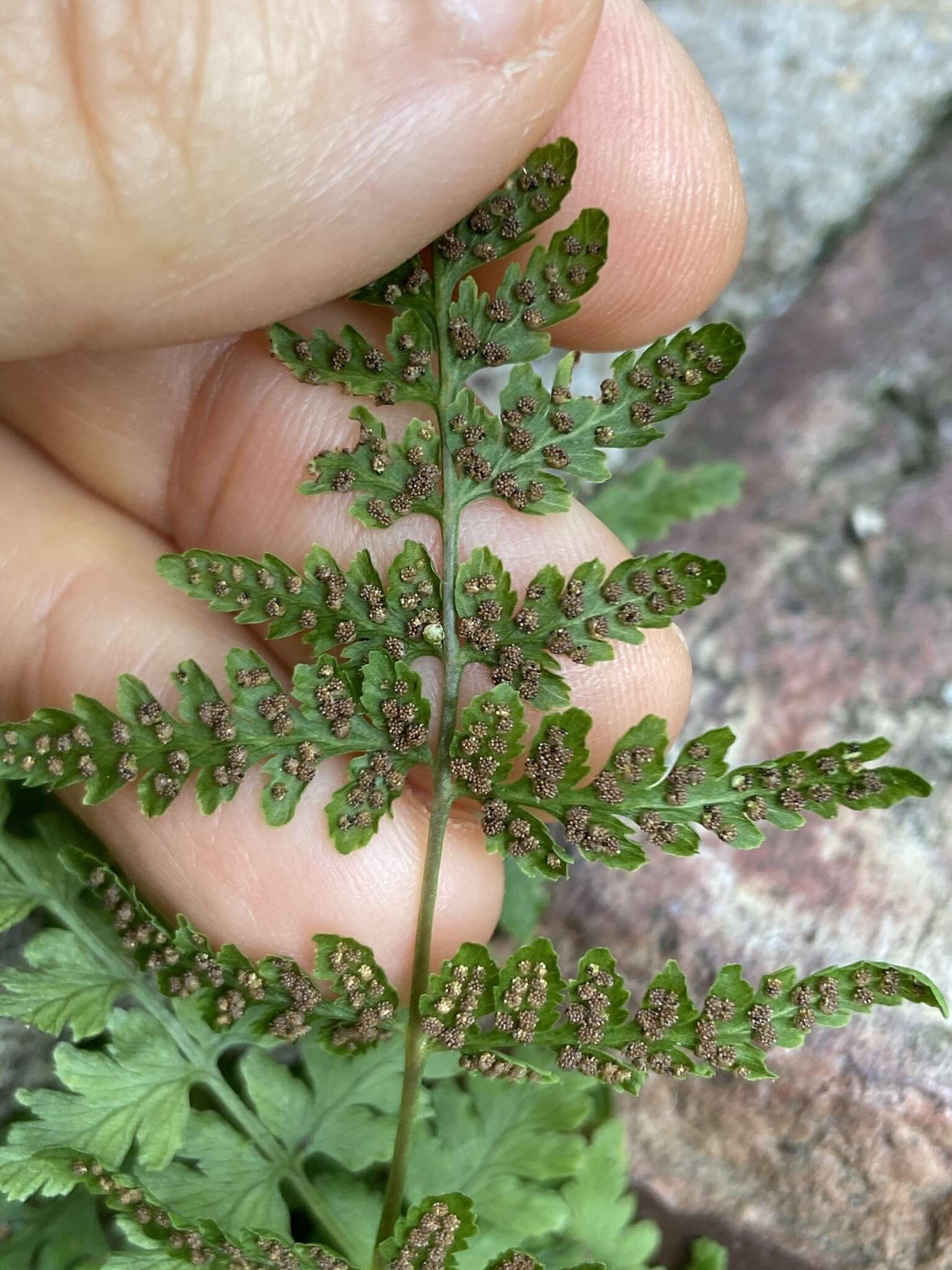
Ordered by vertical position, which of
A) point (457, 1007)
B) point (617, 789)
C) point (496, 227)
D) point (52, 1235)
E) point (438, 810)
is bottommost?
point (52, 1235)

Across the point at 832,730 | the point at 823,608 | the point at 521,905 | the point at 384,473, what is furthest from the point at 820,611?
the point at 384,473

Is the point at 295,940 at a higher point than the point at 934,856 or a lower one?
lower

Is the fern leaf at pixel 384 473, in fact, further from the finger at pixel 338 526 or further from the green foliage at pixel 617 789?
the green foliage at pixel 617 789

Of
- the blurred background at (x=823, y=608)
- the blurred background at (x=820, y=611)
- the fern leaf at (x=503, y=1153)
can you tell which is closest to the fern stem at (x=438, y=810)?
the fern leaf at (x=503, y=1153)

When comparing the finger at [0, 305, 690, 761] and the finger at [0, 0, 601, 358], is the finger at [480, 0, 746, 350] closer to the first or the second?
the finger at [0, 0, 601, 358]

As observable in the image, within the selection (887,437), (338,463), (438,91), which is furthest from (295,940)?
(887,437)

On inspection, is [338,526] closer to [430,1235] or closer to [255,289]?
[255,289]

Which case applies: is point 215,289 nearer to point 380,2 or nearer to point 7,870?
point 380,2
